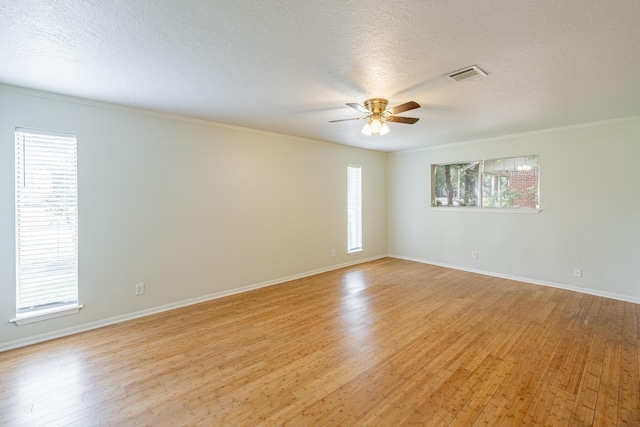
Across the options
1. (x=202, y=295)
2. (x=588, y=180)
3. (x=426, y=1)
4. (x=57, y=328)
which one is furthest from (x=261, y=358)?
(x=588, y=180)

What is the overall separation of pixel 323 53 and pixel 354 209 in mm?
4116

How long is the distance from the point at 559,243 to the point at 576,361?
2.58 m

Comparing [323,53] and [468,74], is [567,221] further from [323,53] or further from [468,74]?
[323,53]

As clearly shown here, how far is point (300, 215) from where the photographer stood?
500 cm

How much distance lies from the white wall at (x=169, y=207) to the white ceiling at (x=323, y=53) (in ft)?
1.28

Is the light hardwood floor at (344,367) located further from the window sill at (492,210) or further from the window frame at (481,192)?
the window frame at (481,192)

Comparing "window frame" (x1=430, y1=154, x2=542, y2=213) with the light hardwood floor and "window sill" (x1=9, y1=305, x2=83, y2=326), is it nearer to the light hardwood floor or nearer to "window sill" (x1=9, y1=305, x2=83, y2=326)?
the light hardwood floor

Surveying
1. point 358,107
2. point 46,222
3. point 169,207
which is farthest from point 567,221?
point 46,222

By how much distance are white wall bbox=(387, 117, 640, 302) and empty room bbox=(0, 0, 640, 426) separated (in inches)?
1.1

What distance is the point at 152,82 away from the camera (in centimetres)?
258

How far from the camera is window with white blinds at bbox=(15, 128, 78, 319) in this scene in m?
2.75

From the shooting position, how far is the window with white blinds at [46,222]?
2750mm

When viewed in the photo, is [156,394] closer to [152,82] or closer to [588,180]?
[152,82]

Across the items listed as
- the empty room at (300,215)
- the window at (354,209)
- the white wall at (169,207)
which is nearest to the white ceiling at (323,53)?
the empty room at (300,215)
